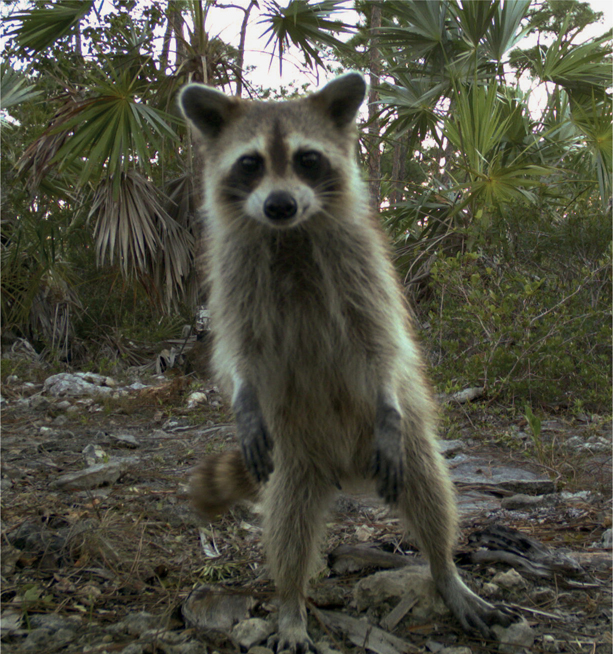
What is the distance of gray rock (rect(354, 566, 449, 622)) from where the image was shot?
2.38 metres

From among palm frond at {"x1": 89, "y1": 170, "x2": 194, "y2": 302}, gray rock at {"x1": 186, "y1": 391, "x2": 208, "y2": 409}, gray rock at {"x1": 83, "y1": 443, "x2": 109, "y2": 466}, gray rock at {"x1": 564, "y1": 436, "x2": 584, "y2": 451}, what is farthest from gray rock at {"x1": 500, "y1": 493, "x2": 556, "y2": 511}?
palm frond at {"x1": 89, "y1": 170, "x2": 194, "y2": 302}

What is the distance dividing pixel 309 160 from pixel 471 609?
189cm

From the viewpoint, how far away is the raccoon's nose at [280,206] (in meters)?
2.18

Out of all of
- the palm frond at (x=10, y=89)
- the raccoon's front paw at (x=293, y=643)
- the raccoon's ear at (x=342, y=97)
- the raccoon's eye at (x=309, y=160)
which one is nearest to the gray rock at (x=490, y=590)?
the raccoon's front paw at (x=293, y=643)

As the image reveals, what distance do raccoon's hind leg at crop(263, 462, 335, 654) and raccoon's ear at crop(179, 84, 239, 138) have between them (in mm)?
1544

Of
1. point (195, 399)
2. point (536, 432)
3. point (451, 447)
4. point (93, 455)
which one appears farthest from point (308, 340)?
point (195, 399)

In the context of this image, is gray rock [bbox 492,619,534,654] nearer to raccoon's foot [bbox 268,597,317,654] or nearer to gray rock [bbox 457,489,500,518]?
raccoon's foot [bbox 268,597,317,654]

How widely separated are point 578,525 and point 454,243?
435cm

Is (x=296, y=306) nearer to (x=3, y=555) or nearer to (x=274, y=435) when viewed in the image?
(x=274, y=435)

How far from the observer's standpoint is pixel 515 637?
2.16 m

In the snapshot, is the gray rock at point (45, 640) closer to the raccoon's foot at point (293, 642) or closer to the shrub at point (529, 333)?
the raccoon's foot at point (293, 642)

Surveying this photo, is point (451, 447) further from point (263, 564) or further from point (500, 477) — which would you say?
point (263, 564)

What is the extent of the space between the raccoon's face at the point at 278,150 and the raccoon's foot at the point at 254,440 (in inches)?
29.4

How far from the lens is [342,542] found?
10.1 feet
